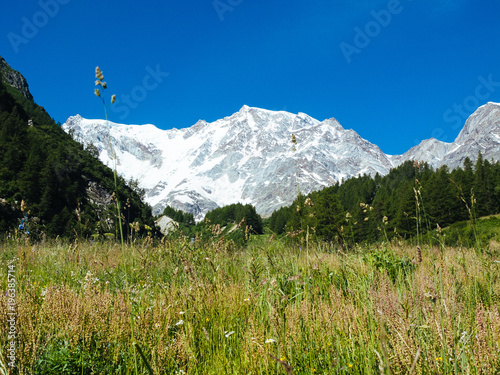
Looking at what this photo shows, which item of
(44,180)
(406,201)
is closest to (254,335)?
(406,201)

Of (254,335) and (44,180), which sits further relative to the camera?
(44,180)

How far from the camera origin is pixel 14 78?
12331cm

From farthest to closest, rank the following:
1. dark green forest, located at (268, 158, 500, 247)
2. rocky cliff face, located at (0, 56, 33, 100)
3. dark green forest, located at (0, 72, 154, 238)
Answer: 1. rocky cliff face, located at (0, 56, 33, 100)
2. dark green forest, located at (0, 72, 154, 238)
3. dark green forest, located at (268, 158, 500, 247)

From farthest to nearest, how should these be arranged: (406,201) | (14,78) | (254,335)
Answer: (14,78), (406,201), (254,335)

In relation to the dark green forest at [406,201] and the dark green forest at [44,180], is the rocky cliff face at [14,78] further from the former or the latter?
the dark green forest at [406,201]

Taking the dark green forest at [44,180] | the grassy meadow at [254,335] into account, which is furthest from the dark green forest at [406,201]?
the dark green forest at [44,180]

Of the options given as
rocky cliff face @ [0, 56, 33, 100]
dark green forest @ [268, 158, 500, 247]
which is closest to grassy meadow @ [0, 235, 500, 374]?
dark green forest @ [268, 158, 500, 247]

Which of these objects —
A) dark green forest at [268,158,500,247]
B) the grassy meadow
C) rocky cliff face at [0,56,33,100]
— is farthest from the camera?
rocky cliff face at [0,56,33,100]

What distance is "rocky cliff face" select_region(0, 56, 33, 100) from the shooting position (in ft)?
393

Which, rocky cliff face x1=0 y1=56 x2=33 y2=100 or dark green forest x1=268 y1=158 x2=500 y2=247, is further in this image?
rocky cliff face x1=0 y1=56 x2=33 y2=100

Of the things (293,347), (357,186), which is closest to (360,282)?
(293,347)

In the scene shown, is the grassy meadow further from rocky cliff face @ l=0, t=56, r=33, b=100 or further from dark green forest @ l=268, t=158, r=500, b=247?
rocky cliff face @ l=0, t=56, r=33, b=100

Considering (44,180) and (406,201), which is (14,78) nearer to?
(44,180)

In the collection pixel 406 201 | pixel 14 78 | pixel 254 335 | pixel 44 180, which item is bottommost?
pixel 254 335
